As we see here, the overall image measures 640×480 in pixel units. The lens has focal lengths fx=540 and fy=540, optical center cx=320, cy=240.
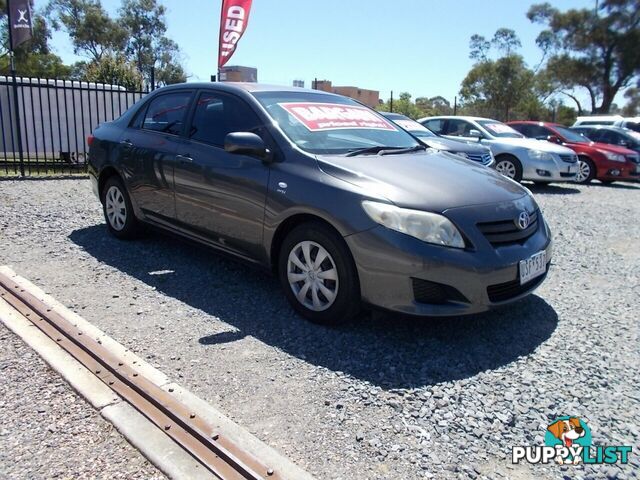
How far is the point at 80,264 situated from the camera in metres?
4.99

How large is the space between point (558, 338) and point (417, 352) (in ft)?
3.41

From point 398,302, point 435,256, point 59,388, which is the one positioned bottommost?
point 59,388

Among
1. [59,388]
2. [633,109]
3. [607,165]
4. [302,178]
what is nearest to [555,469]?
[302,178]

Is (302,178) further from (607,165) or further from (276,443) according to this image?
(607,165)

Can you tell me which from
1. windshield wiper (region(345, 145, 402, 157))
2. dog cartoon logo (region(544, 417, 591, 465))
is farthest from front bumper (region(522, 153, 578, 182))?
dog cartoon logo (region(544, 417, 591, 465))

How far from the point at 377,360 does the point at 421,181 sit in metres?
1.23

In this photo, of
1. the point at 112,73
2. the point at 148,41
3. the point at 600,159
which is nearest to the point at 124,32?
the point at 148,41

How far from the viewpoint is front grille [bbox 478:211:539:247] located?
344cm

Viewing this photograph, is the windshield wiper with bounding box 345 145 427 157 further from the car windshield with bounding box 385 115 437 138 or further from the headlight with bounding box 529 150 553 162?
the headlight with bounding box 529 150 553 162

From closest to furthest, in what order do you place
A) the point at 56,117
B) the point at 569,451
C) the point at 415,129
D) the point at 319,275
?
the point at 569,451 → the point at 319,275 → the point at 415,129 → the point at 56,117

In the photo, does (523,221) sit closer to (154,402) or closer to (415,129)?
(154,402)

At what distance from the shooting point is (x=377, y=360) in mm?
3270

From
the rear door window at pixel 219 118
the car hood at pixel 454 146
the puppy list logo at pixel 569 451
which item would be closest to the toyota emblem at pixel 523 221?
the puppy list logo at pixel 569 451

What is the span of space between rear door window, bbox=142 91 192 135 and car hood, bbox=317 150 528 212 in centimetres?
172
